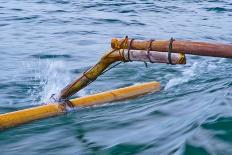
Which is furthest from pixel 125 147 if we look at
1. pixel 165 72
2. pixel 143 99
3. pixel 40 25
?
pixel 40 25

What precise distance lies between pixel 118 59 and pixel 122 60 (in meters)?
0.07

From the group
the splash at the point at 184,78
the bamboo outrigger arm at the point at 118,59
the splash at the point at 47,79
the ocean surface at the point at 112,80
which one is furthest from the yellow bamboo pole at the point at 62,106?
the splash at the point at 47,79

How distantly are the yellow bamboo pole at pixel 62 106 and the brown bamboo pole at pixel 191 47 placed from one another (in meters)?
1.10

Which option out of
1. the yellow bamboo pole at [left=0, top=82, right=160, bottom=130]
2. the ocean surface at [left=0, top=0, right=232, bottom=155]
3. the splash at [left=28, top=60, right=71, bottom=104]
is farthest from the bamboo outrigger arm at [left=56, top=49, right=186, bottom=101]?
the splash at [left=28, top=60, right=71, bottom=104]

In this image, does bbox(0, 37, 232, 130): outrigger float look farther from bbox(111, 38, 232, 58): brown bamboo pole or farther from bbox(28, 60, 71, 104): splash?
bbox(28, 60, 71, 104): splash

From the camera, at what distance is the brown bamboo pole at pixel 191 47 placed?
17.0ft

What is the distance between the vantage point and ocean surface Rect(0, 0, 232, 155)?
5227 mm

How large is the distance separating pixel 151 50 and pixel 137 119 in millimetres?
923

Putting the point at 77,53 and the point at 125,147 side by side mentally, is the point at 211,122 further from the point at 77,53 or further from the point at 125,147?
the point at 77,53

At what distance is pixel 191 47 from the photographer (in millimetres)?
5441

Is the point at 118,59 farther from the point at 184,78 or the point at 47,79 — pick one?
the point at 47,79

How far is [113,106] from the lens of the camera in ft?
22.7

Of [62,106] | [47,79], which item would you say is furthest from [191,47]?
[47,79]

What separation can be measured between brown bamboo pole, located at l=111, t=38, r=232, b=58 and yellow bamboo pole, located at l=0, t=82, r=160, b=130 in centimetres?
110
